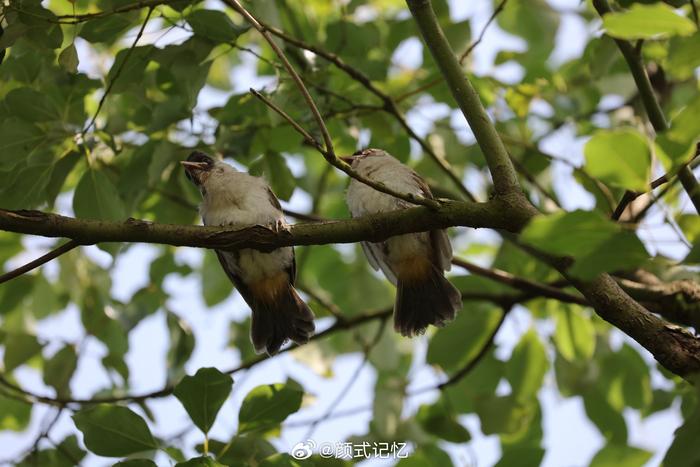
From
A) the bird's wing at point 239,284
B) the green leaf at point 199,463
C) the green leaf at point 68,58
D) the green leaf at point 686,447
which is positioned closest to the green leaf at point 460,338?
the bird's wing at point 239,284

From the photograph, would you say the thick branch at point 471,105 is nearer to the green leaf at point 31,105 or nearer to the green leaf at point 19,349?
the green leaf at point 31,105

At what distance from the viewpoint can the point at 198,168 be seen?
15.9ft

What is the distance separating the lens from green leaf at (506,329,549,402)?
193 inches

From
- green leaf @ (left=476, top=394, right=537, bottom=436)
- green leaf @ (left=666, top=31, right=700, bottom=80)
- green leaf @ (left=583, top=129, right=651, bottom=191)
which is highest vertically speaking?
green leaf @ (left=476, top=394, right=537, bottom=436)

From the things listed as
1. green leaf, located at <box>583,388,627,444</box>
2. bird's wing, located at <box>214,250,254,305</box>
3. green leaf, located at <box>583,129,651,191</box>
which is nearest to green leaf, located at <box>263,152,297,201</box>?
bird's wing, located at <box>214,250,254,305</box>

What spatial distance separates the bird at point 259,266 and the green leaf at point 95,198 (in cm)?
84

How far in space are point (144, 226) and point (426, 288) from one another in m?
2.04

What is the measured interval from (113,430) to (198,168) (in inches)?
83.0

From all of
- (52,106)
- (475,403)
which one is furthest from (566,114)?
(52,106)

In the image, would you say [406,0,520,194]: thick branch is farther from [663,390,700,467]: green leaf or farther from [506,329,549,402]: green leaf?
[506,329,549,402]: green leaf

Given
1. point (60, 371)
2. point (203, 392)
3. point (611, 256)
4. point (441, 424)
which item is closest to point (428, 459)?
point (441, 424)

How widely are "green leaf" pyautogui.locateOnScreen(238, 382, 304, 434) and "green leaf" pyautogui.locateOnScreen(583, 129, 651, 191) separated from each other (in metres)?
1.73

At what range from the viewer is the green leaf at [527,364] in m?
4.91

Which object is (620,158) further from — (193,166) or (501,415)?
(193,166)
